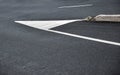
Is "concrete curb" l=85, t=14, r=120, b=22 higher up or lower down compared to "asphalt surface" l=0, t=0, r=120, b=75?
higher up

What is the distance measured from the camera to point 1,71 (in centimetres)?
589

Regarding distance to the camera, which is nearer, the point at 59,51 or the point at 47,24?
the point at 59,51

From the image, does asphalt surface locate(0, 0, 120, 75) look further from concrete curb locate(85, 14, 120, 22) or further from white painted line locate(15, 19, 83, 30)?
white painted line locate(15, 19, 83, 30)

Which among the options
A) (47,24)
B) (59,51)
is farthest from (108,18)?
(59,51)

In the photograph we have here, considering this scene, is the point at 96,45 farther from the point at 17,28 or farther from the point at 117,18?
the point at 17,28

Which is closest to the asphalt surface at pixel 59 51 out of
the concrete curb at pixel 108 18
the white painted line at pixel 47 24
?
the concrete curb at pixel 108 18

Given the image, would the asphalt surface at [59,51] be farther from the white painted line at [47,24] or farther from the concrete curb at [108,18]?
the white painted line at [47,24]

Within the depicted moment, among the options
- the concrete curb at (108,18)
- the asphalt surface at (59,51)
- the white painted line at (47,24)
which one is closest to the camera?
the asphalt surface at (59,51)

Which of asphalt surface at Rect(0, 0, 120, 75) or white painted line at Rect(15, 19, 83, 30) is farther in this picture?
white painted line at Rect(15, 19, 83, 30)

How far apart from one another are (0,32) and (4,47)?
207 centimetres

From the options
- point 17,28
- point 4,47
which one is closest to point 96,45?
point 4,47

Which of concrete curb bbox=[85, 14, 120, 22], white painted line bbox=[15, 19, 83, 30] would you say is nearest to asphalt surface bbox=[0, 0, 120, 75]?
concrete curb bbox=[85, 14, 120, 22]

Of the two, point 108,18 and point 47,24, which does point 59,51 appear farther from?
point 47,24

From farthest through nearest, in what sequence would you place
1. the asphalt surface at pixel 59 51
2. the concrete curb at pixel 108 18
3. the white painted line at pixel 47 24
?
the white painted line at pixel 47 24 → the concrete curb at pixel 108 18 → the asphalt surface at pixel 59 51
